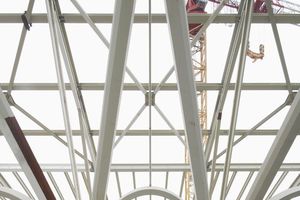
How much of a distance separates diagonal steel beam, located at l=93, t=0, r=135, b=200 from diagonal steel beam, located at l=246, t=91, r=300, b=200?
416cm

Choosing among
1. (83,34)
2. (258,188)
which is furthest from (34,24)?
(258,188)

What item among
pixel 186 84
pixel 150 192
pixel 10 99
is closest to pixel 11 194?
pixel 10 99

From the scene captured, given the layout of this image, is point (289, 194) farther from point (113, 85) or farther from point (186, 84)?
point (113, 85)

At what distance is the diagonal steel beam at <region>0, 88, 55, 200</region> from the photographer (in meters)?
7.66

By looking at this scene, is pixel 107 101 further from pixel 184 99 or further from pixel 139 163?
pixel 139 163

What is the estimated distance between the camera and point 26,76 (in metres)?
17.8

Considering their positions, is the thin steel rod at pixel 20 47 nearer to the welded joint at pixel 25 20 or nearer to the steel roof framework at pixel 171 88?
the steel roof framework at pixel 171 88

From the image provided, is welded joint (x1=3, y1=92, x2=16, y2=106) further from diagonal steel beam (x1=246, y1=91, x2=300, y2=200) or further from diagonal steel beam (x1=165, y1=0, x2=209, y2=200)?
diagonal steel beam (x1=246, y1=91, x2=300, y2=200)

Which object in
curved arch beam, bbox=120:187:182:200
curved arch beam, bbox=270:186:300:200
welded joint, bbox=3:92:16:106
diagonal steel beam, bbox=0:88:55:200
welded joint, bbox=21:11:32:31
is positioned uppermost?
welded joint, bbox=21:11:32:31

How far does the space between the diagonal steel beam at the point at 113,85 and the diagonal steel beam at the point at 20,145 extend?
235 cm

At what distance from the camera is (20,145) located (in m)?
7.77

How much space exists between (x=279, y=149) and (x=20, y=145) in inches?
261

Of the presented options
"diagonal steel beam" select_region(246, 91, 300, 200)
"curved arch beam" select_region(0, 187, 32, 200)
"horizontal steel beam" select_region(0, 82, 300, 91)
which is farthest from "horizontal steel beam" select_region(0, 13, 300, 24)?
"curved arch beam" select_region(0, 187, 32, 200)

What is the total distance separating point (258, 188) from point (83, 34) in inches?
346
